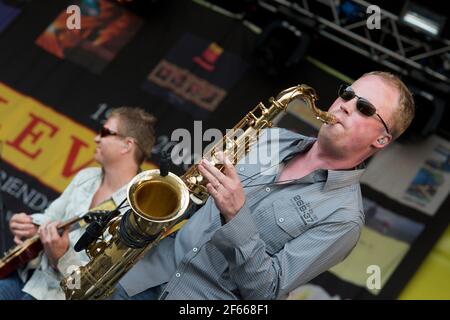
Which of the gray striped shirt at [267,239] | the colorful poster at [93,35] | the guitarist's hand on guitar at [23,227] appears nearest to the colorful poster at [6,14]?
the colorful poster at [93,35]

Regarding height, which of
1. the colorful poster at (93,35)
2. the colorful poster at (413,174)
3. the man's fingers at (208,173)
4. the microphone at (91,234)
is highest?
the man's fingers at (208,173)

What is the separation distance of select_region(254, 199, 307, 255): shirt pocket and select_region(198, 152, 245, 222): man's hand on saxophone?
322mm

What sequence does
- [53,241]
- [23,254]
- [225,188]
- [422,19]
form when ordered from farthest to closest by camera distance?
1. [422,19]
2. [23,254]
3. [53,241]
4. [225,188]

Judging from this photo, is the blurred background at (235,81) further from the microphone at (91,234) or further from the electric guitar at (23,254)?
the microphone at (91,234)

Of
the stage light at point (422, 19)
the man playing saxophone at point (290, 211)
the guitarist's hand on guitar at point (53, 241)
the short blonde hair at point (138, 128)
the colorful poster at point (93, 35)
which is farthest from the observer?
the colorful poster at point (93, 35)

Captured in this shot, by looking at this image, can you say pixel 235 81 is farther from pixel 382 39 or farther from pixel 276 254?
pixel 276 254

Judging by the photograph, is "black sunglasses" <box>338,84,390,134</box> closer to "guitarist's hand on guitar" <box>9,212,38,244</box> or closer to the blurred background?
"guitarist's hand on guitar" <box>9,212,38,244</box>

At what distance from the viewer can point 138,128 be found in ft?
15.5

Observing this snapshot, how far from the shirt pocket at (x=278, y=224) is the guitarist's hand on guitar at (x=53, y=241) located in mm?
1081

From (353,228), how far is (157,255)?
3.22 ft

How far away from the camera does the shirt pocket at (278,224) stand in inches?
144

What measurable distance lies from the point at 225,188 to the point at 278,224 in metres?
0.43

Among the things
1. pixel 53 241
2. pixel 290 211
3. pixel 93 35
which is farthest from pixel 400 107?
pixel 93 35

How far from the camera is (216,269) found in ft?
12.4
